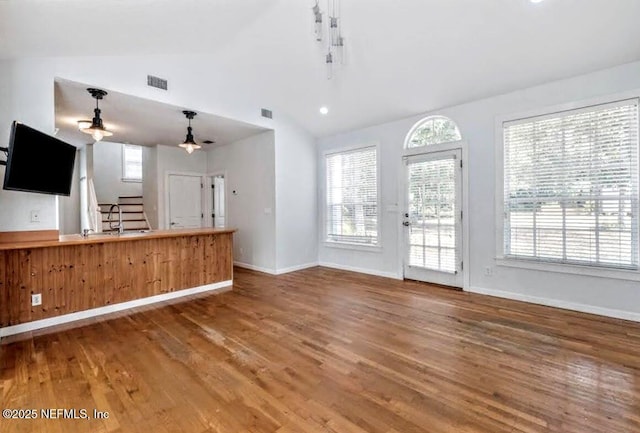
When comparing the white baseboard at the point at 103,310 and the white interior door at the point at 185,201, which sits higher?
the white interior door at the point at 185,201

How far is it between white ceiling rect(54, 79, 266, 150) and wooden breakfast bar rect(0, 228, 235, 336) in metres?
1.74

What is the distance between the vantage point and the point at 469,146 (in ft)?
14.4

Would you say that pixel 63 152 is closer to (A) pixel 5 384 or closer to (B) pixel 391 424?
(A) pixel 5 384

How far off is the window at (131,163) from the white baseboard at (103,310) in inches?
236

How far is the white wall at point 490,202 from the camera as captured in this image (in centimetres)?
339

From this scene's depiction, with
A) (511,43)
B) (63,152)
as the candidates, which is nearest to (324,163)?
(511,43)

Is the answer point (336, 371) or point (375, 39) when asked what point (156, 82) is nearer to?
point (375, 39)

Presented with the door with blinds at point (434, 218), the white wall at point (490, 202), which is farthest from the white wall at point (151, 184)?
the door with blinds at point (434, 218)

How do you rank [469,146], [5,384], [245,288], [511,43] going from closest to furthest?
[5,384] < [511,43] < [469,146] < [245,288]

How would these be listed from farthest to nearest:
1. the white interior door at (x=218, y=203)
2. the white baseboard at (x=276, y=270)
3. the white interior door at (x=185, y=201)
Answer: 1. the white interior door at (x=218, y=203)
2. the white interior door at (x=185, y=201)
3. the white baseboard at (x=276, y=270)

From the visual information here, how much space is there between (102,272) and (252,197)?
2927 millimetres

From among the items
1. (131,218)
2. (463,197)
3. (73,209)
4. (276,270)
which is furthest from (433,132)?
(73,209)

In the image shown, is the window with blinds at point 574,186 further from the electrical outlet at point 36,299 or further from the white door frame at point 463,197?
the electrical outlet at point 36,299

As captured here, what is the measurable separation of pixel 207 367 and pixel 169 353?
0.48m
